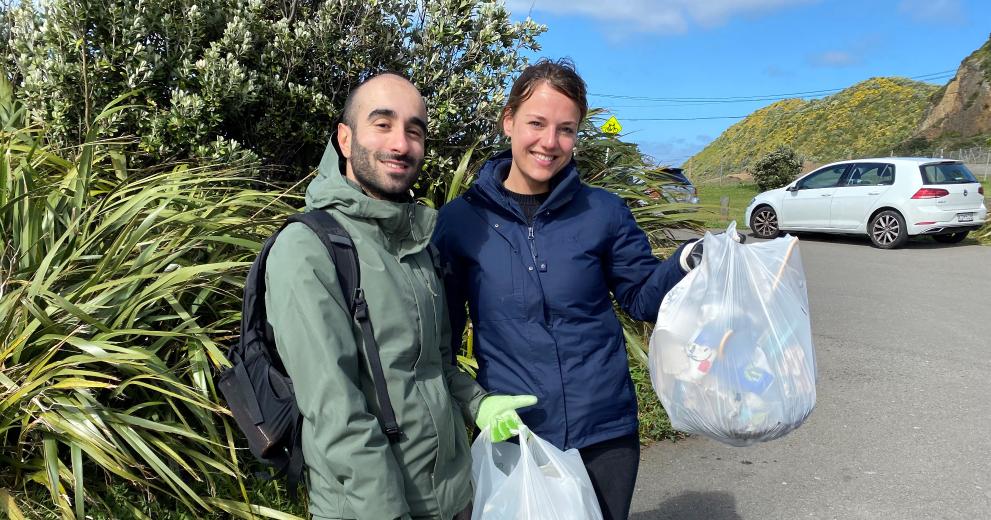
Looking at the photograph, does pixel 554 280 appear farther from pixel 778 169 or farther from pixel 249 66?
pixel 778 169

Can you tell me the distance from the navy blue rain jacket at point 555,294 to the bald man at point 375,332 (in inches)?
10.9

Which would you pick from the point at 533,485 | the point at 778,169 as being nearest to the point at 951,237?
the point at 778,169

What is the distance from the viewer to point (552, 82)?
227 cm

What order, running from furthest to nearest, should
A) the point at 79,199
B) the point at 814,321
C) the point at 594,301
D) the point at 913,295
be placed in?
1. the point at 913,295
2. the point at 814,321
3. the point at 79,199
4. the point at 594,301

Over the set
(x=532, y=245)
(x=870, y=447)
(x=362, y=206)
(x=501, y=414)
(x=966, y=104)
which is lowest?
(x=870, y=447)

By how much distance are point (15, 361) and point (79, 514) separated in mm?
669

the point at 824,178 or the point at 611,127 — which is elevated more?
the point at 611,127

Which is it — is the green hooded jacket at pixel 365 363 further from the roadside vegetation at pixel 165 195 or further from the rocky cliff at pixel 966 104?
the rocky cliff at pixel 966 104

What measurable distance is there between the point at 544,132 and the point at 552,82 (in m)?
0.16

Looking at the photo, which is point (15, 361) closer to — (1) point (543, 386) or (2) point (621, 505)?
(1) point (543, 386)

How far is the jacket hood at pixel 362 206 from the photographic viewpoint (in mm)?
1765

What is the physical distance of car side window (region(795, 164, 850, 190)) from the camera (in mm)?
14328

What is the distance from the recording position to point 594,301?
230cm

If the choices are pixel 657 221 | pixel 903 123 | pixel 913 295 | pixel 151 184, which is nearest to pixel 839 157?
pixel 903 123
